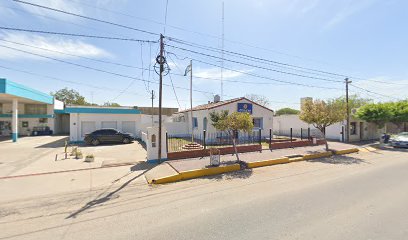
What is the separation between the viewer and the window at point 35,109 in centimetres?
2992

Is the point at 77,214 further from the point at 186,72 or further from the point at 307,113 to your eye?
the point at 186,72

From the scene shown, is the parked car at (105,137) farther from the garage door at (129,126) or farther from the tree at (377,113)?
the tree at (377,113)

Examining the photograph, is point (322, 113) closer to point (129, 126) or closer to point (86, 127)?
point (129, 126)

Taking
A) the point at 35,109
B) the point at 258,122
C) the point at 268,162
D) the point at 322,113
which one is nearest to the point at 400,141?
the point at 322,113

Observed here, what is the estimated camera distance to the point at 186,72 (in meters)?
19.7

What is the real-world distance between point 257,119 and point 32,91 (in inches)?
962

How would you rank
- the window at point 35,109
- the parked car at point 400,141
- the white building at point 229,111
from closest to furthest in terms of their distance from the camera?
the parked car at point 400,141
the white building at point 229,111
the window at point 35,109

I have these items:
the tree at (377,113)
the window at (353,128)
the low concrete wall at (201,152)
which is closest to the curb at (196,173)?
the low concrete wall at (201,152)

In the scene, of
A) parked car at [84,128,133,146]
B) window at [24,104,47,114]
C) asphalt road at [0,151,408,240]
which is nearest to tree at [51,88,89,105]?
window at [24,104,47,114]

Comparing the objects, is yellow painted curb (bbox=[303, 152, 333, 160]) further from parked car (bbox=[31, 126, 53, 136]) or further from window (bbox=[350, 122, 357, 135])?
parked car (bbox=[31, 126, 53, 136])

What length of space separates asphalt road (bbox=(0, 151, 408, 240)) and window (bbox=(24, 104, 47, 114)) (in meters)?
29.6

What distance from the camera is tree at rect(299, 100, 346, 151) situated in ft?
46.9

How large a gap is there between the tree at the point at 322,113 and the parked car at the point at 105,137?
15.6m

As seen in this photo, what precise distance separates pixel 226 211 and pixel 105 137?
1722 centimetres
